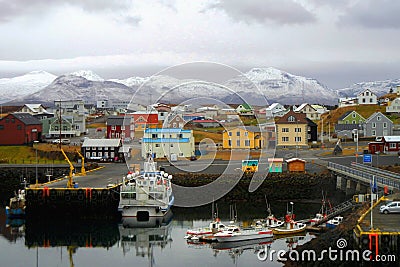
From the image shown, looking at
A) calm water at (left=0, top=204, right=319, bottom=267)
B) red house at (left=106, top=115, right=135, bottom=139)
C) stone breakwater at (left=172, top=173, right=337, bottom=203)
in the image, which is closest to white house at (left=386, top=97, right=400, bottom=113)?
red house at (left=106, top=115, right=135, bottom=139)

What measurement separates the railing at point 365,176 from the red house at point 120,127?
1430cm

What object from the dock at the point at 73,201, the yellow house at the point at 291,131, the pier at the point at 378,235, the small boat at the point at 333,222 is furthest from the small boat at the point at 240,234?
the yellow house at the point at 291,131

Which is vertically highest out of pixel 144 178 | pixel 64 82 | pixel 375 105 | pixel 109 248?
pixel 64 82

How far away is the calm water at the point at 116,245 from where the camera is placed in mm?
19016

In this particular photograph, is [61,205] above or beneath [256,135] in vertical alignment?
beneath

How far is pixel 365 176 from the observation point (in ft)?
87.6

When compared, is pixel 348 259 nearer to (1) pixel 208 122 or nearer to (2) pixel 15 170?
(2) pixel 15 170

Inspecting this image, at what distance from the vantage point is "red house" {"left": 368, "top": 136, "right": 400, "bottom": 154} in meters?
37.7

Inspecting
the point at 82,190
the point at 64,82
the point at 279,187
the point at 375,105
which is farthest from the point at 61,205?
the point at 64,82

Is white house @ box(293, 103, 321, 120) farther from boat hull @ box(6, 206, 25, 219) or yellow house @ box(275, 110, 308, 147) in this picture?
boat hull @ box(6, 206, 25, 219)

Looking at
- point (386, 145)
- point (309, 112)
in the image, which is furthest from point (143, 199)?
point (309, 112)

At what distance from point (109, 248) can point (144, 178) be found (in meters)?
4.86

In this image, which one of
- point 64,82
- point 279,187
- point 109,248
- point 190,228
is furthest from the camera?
point 64,82

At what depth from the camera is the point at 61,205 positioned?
25844 mm
